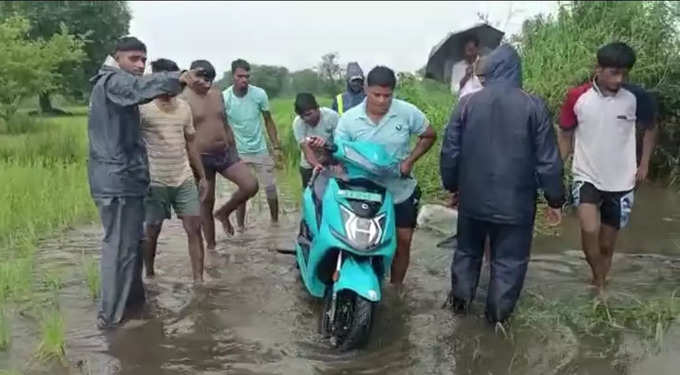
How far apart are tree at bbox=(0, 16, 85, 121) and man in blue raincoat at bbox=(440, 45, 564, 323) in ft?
42.0

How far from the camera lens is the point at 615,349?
443 cm

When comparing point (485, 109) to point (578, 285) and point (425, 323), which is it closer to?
point (425, 323)

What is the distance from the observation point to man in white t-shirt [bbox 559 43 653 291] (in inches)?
206

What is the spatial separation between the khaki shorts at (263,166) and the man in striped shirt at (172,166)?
6.84 feet

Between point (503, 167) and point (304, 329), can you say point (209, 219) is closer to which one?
point (304, 329)

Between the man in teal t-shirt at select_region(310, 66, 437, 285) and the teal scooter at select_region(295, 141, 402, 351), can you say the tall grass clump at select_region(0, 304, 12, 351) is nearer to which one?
the teal scooter at select_region(295, 141, 402, 351)

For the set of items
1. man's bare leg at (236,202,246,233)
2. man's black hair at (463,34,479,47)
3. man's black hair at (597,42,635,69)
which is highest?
man's black hair at (463,34,479,47)

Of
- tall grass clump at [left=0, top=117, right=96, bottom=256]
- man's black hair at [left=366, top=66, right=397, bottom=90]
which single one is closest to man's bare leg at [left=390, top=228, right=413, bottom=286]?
man's black hair at [left=366, top=66, right=397, bottom=90]

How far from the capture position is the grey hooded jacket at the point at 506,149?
456cm

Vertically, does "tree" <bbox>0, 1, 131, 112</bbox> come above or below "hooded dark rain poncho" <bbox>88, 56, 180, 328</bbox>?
above

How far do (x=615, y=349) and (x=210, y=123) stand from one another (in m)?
3.73

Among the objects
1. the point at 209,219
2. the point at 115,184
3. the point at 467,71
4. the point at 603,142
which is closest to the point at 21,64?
the point at 209,219

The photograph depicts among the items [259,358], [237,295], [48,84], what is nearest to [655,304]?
[259,358]

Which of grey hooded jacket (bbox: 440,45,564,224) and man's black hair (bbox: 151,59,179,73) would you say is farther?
man's black hair (bbox: 151,59,179,73)
